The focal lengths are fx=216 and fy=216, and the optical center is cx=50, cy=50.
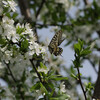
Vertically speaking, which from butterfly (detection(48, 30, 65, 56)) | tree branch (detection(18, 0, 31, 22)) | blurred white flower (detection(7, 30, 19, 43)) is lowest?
butterfly (detection(48, 30, 65, 56))

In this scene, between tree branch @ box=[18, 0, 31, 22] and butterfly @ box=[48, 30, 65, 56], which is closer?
butterfly @ box=[48, 30, 65, 56]

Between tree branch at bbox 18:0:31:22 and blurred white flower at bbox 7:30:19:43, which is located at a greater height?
tree branch at bbox 18:0:31:22

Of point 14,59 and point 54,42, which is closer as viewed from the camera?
point 54,42

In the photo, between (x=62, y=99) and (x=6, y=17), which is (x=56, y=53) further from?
(x=6, y=17)

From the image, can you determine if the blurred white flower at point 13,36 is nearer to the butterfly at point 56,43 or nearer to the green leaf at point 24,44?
the green leaf at point 24,44

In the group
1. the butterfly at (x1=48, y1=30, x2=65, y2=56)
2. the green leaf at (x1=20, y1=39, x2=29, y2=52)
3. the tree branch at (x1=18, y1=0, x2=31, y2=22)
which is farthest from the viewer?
the tree branch at (x1=18, y1=0, x2=31, y2=22)

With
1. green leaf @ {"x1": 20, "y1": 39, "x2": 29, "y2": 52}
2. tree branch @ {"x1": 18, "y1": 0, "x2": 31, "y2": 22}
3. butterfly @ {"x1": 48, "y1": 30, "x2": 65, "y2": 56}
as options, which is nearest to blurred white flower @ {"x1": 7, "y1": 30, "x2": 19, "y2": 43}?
green leaf @ {"x1": 20, "y1": 39, "x2": 29, "y2": 52}

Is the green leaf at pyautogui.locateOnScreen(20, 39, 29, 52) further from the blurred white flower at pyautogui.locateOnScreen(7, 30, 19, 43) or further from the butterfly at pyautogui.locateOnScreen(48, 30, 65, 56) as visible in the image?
the butterfly at pyautogui.locateOnScreen(48, 30, 65, 56)

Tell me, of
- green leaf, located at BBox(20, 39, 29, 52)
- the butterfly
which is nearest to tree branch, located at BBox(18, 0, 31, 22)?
green leaf, located at BBox(20, 39, 29, 52)

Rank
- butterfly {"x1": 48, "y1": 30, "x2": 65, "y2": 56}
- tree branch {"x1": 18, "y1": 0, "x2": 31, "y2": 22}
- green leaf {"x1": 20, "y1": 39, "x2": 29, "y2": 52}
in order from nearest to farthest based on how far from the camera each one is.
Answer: butterfly {"x1": 48, "y1": 30, "x2": 65, "y2": 56} → green leaf {"x1": 20, "y1": 39, "x2": 29, "y2": 52} → tree branch {"x1": 18, "y1": 0, "x2": 31, "y2": 22}

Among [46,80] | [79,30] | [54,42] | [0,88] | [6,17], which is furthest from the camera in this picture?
[79,30]

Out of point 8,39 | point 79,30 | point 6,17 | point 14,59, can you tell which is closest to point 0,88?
point 14,59
